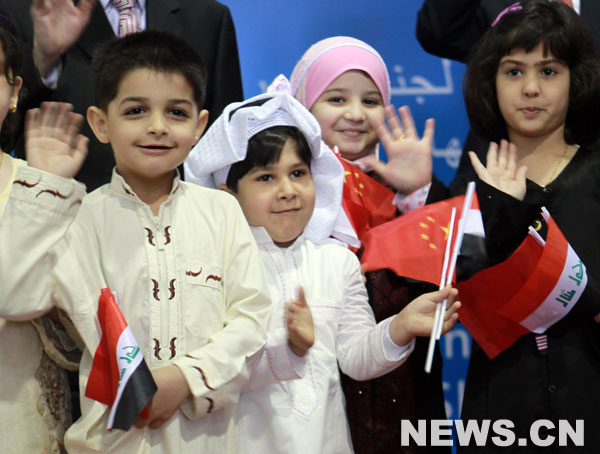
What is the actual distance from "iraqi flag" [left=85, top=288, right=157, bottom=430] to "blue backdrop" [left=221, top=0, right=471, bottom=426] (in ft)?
6.68

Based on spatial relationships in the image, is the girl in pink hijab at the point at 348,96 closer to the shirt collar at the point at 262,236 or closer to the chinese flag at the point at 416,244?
the chinese flag at the point at 416,244

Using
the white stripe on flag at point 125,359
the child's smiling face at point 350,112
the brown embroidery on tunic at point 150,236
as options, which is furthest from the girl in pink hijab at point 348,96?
the white stripe on flag at point 125,359

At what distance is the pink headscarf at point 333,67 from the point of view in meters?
2.93

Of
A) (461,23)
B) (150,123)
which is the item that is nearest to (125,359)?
(150,123)

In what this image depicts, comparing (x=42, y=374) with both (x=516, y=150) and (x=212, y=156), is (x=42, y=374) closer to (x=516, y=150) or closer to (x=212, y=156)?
(x=212, y=156)

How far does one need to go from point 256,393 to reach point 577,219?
40.4 inches

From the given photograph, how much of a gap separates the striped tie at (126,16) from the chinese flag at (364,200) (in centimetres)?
77

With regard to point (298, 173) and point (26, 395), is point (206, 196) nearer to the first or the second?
point (298, 173)

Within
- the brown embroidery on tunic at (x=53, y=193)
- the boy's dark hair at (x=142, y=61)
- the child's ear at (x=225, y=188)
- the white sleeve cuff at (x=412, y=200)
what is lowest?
the brown embroidery on tunic at (x=53, y=193)

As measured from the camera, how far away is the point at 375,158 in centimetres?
286

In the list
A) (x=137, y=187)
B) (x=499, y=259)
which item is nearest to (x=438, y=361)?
(x=499, y=259)

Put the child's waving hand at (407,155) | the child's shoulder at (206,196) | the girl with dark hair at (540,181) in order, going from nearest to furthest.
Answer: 1. the child's shoulder at (206,196)
2. the girl with dark hair at (540,181)
3. the child's waving hand at (407,155)

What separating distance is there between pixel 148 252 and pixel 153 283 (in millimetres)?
73

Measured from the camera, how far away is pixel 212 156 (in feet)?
8.10
